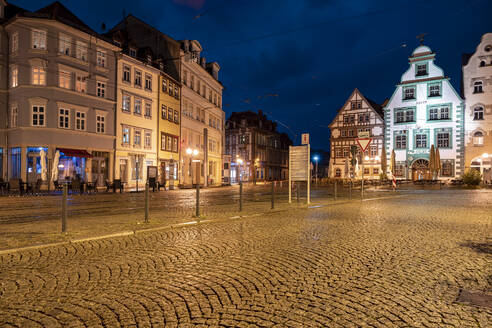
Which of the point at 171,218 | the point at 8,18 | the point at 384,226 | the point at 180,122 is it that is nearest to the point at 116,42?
the point at 8,18

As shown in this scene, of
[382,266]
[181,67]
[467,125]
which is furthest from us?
[467,125]

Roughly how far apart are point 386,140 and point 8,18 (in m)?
45.5

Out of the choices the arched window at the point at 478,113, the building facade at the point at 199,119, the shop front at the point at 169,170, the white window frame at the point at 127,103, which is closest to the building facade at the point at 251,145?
the building facade at the point at 199,119

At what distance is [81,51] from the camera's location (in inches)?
1118

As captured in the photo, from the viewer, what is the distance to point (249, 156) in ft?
226

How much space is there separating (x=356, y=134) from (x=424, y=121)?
962cm

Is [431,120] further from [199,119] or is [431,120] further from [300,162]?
[300,162]

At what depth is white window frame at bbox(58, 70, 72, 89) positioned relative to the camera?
26.8 meters

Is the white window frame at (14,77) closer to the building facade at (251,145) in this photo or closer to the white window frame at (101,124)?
the white window frame at (101,124)

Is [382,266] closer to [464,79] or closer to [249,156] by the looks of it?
Answer: [464,79]

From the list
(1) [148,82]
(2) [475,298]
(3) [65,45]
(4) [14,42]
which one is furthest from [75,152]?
(2) [475,298]

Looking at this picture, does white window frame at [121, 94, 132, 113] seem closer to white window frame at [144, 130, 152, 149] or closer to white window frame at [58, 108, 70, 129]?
white window frame at [144, 130, 152, 149]

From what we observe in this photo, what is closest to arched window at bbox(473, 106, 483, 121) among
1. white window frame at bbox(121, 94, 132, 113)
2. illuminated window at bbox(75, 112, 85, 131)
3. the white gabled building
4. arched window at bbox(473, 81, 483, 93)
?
the white gabled building

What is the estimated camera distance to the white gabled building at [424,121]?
141ft
